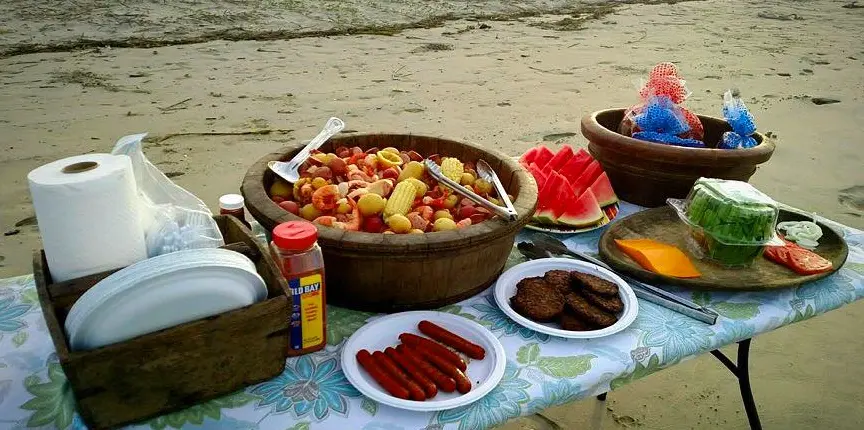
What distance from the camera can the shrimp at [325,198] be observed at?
A: 68.3 inches

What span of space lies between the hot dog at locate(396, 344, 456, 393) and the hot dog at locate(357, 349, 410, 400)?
0.07 m

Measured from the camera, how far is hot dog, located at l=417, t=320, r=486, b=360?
59.1 inches

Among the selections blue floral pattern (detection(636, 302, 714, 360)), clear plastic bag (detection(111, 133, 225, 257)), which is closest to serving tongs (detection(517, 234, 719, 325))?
blue floral pattern (detection(636, 302, 714, 360))

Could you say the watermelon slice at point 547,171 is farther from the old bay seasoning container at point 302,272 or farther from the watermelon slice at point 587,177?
the old bay seasoning container at point 302,272

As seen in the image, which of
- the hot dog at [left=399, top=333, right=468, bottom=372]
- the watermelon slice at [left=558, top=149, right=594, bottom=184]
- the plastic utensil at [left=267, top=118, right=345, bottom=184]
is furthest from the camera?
the watermelon slice at [left=558, top=149, right=594, bottom=184]

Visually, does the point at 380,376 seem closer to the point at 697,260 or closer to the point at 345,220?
the point at 345,220

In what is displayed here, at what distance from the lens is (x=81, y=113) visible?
20.3ft

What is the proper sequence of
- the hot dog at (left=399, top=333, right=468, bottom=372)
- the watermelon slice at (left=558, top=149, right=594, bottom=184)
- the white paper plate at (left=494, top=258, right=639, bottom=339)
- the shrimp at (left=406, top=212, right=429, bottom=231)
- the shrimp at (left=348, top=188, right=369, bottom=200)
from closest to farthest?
the hot dog at (left=399, top=333, right=468, bottom=372), the white paper plate at (left=494, top=258, right=639, bottom=339), the shrimp at (left=406, top=212, right=429, bottom=231), the shrimp at (left=348, top=188, right=369, bottom=200), the watermelon slice at (left=558, top=149, right=594, bottom=184)

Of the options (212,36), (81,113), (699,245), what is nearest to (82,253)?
(699,245)

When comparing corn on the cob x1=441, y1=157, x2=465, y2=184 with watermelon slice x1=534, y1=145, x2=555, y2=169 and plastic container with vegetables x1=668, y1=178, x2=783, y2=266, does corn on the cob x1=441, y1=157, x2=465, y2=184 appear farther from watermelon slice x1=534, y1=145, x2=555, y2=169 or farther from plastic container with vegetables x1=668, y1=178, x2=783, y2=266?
plastic container with vegetables x1=668, y1=178, x2=783, y2=266

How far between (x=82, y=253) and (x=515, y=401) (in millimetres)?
989

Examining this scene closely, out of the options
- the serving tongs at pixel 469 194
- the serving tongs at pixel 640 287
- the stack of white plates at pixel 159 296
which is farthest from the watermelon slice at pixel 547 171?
the stack of white plates at pixel 159 296

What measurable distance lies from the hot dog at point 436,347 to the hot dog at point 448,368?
0.01 meters

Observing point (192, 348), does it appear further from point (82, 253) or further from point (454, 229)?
point (454, 229)
